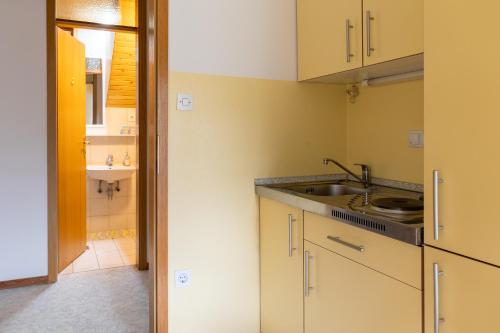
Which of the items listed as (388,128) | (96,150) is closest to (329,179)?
(388,128)

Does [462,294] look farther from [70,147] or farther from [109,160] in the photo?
[109,160]

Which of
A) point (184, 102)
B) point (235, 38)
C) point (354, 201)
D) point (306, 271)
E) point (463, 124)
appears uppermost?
point (235, 38)

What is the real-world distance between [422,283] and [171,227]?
3.97 feet

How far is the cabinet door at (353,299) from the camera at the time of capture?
126 cm

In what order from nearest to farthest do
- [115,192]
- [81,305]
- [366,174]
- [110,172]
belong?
1. [366,174]
2. [81,305]
3. [110,172]
4. [115,192]

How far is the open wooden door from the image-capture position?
3273mm

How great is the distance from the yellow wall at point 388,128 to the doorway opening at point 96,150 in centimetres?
194

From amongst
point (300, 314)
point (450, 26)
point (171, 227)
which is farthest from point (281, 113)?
point (450, 26)

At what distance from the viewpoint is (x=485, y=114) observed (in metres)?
1.00

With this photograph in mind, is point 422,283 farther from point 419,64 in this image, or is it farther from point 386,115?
point 386,115

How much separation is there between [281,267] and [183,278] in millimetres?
500

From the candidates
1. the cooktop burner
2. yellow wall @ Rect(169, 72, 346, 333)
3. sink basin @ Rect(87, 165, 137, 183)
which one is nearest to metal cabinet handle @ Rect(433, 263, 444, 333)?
the cooktop burner

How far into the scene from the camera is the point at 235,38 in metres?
2.13

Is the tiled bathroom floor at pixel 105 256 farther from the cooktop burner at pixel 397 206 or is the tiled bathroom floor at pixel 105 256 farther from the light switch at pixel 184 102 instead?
the cooktop burner at pixel 397 206
